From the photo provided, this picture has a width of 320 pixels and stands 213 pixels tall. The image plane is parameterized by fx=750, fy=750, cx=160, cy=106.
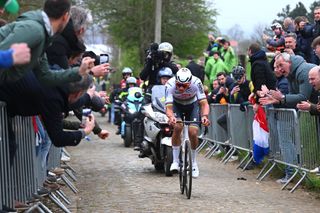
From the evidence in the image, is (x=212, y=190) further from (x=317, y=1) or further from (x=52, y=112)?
(x=317, y=1)

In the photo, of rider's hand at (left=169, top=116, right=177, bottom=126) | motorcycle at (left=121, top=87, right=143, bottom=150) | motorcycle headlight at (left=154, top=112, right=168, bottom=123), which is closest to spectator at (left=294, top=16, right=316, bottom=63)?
motorcycle headlight at (left=154, top=112, right=168, bottom=123)

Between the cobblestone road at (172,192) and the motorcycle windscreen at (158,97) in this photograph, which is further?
the motorcycle windscreen at (158,97)

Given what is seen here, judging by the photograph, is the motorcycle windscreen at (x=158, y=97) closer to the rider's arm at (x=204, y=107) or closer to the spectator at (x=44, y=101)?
the rider's arm at (x=204, y=107)

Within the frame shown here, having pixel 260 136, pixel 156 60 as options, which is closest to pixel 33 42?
pixel 260 136

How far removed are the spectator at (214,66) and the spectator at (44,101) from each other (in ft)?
44.6

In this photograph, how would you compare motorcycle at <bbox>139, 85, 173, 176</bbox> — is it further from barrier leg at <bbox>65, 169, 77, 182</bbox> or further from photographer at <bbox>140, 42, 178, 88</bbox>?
barrier leg at <bbox>65, 169, 77, 182</bbox>

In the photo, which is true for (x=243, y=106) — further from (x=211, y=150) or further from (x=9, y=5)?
(x=9, y=5)

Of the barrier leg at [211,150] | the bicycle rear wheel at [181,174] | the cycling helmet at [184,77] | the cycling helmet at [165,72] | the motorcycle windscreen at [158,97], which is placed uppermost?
the cycling helmet at [184,77]

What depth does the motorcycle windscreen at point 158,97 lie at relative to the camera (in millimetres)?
13211

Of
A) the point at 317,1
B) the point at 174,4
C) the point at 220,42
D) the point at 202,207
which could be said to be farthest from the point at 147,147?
the point at 174,4

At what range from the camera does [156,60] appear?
46.3 ft

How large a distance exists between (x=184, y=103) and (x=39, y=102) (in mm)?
5073

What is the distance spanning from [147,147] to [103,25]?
32.6 metres

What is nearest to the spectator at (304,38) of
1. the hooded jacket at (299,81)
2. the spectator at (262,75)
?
the spectator at (262,75)
